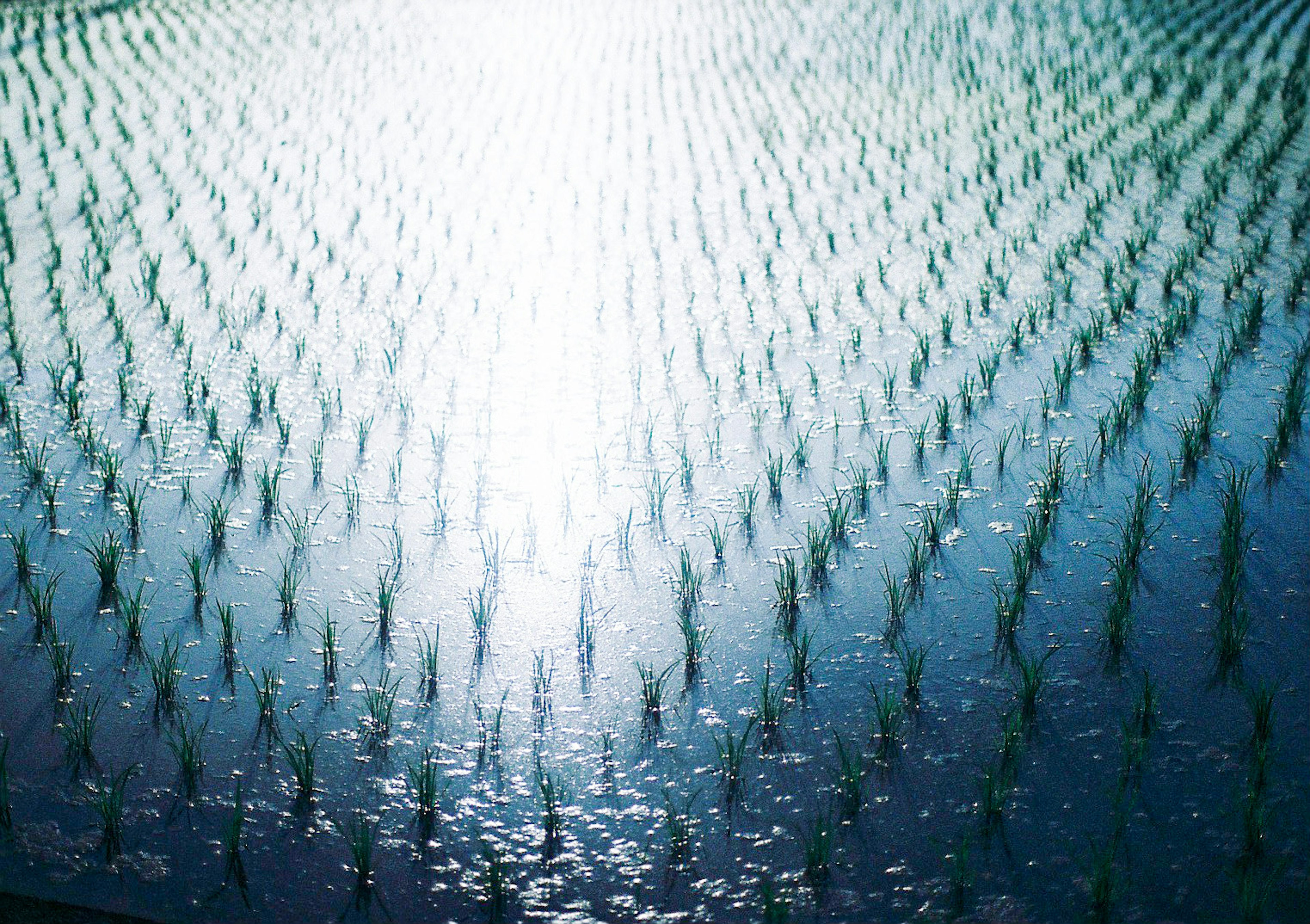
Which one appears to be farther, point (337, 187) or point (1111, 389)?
point (337, 187)

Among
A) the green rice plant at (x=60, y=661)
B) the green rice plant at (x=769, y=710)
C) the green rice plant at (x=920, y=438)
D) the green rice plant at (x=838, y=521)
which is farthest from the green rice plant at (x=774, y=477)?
the green rice plant at (x=60, y=661)

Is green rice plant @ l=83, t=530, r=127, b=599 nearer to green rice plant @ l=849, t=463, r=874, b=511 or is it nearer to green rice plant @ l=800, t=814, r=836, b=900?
green rice plant @ l=800, t=814, r=836, b=900

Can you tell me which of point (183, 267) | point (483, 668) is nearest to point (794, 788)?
point (483, 668)

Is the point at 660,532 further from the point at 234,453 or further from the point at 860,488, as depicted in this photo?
the point at 234,453

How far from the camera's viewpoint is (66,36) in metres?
10.6

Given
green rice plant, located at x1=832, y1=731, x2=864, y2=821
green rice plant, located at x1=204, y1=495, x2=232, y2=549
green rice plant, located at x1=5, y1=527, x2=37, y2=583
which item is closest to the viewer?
green rice plant, located at x1=832, y1=731, x2=864, y2=821

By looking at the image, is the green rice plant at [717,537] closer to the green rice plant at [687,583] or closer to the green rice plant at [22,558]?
the green rice plant at [687,583]

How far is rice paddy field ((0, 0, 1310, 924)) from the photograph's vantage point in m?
2.13

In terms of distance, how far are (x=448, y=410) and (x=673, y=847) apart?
2.19 meters

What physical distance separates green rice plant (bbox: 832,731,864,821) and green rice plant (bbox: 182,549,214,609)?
1569 millimetres

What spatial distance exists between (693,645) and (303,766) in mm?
887

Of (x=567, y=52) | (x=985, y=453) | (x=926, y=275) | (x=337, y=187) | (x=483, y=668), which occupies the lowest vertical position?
(x=483, y=668)

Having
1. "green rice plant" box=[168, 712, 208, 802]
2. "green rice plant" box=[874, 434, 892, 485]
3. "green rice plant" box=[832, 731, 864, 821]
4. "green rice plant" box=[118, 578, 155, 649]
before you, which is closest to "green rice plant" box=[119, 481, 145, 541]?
"green rice plant" box=[118, 578, 155, 649]

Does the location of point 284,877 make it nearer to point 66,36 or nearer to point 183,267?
point 183,267
